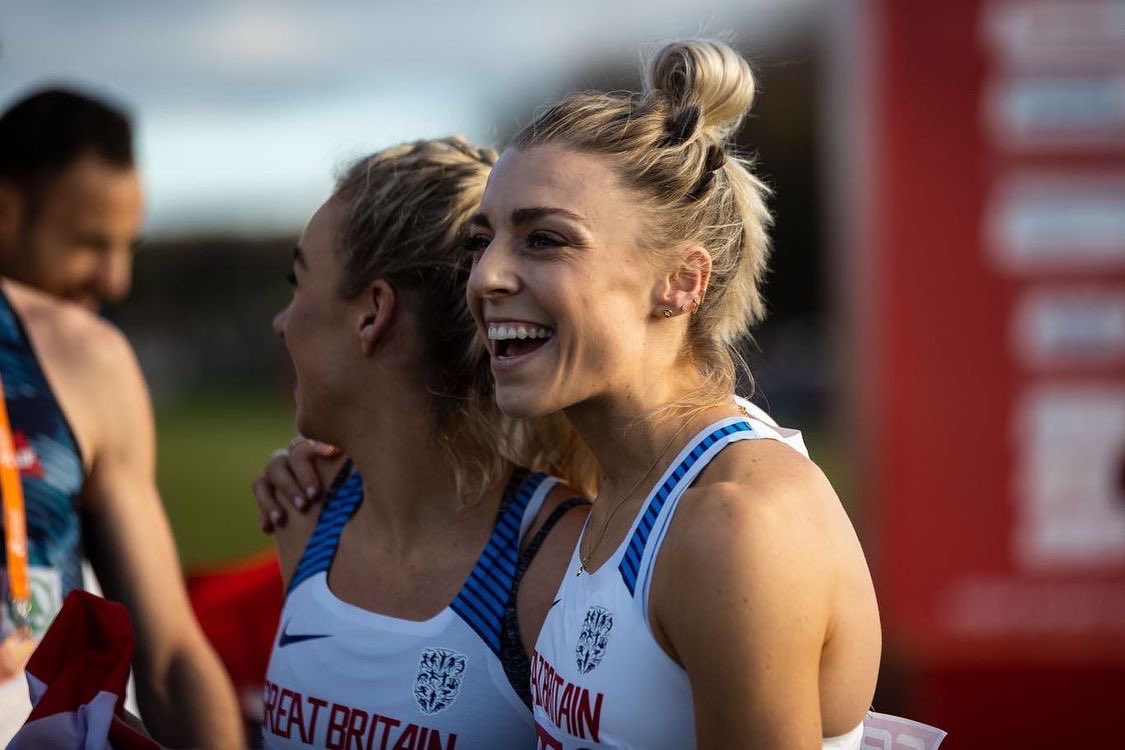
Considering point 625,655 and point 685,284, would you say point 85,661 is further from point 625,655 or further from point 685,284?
point 685,284

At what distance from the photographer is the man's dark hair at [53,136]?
11.9 feet

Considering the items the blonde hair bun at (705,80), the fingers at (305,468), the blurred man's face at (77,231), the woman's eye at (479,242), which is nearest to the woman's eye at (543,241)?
the woman's eye at (479,242)

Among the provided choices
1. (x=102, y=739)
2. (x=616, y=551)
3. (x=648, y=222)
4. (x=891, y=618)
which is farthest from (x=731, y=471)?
(x=891, y=618)

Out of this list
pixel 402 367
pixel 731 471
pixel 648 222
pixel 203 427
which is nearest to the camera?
pixel 731 471

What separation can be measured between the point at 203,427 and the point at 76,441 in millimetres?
39449

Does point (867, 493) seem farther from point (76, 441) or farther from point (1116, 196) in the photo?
point (76, 441)

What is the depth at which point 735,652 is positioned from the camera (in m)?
→ 1.80

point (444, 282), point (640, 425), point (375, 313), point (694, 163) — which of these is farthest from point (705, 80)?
point (375, 313)

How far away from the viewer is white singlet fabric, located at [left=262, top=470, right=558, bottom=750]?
238 centimetres

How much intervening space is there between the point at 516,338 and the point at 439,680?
0.65 meters

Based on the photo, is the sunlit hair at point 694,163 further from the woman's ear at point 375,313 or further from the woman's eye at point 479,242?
the woman's ear at point 375,313

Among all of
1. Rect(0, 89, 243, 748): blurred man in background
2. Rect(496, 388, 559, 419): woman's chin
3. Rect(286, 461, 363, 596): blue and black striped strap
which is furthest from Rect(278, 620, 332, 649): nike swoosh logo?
Rect(496, 388, 559, 419): woman's chin

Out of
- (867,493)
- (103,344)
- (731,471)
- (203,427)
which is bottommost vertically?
(203,427)

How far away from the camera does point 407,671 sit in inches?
95.6
